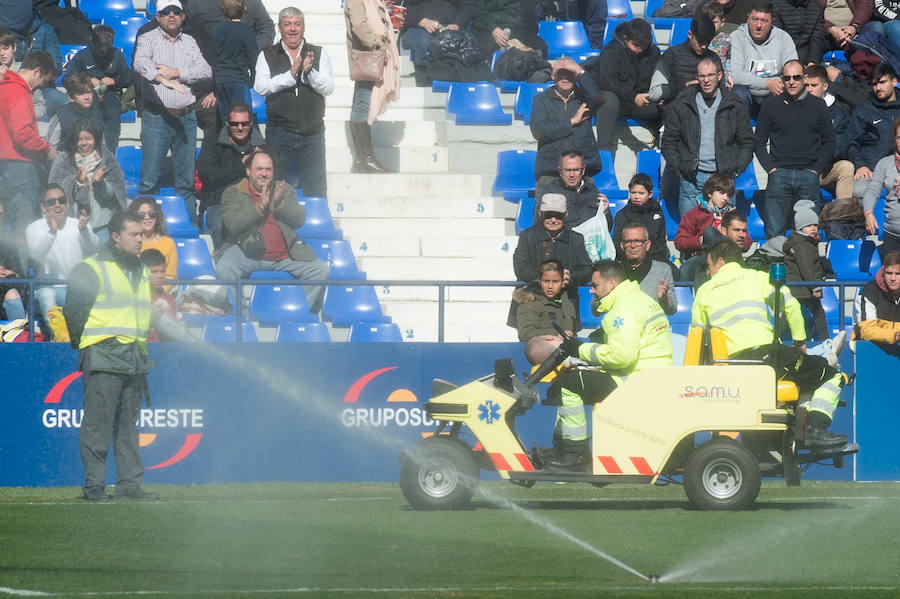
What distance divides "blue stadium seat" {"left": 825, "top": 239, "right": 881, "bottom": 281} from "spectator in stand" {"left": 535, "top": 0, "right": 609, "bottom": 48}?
460 centimetres

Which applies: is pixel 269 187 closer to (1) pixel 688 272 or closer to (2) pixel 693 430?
(1) pixel 688 272

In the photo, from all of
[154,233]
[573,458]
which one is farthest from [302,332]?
[573,458]

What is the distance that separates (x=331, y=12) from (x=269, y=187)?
537cm

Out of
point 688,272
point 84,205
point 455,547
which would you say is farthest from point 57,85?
point 455,547

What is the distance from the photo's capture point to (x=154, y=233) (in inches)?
Result: 576

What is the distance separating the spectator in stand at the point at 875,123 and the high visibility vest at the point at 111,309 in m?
9.14

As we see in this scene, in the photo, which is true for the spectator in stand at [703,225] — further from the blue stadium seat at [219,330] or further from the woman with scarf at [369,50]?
the blue stadium seat at [219,330]

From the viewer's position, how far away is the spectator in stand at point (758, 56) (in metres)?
17.9

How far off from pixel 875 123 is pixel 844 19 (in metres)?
2.96

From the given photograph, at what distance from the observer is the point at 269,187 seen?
15172 millimetres

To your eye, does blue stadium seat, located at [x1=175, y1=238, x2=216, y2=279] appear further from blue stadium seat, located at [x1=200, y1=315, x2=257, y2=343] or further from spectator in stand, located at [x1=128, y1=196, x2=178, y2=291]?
Answer: blue stadium seat, located at [x1=200, y1=315, x2=257, y2=343]

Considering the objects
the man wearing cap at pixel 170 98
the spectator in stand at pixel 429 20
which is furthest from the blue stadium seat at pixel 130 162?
the spectator in stand at pixel 429 20

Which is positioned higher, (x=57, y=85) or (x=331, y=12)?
(x=331, y=12)

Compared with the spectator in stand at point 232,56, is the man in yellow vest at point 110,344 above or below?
below
